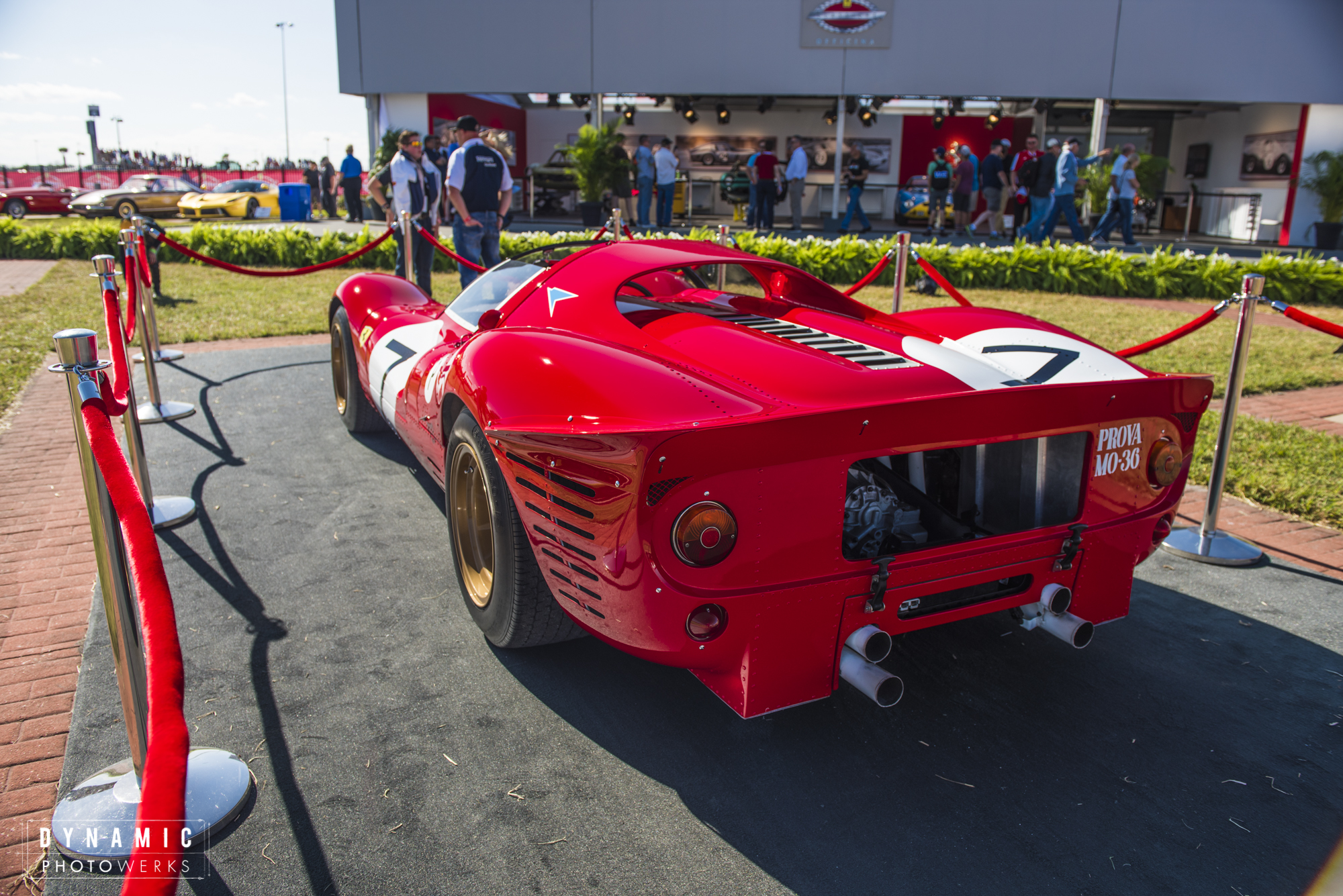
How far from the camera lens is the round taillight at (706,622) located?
2.11 meters

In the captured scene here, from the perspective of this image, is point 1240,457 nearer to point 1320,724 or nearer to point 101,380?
point 1320,724

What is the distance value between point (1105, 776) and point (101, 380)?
271cm

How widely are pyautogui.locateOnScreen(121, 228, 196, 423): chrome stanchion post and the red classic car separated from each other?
2259cm

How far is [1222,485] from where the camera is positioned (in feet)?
12.7

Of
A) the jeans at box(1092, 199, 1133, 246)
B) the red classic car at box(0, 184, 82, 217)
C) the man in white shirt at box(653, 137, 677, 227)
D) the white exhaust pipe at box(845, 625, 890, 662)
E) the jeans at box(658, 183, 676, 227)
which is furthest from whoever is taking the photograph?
the red classic car at box(0, 184, 82, 217)

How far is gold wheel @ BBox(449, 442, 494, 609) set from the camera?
2906 millimetres

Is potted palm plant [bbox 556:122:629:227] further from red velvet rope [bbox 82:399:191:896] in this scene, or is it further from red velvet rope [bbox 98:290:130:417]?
red velvet rope [bbox 82:399:191:896]

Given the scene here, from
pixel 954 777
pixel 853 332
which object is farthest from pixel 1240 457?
pixel 954 777

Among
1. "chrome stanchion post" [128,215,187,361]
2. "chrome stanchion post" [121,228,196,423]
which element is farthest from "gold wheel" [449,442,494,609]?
"chrome stanchion post" [128,215,187,361]

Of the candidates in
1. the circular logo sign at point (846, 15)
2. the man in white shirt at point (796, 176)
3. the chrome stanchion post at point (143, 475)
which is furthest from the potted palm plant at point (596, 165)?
the chrome stanchion post at point (143, 475)

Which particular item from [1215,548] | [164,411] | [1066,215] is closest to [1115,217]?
[1066,215]

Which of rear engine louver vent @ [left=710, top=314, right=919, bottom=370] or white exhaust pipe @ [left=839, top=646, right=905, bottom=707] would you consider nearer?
white exhaust pipe @ [left=839, top=646, right=905, bottom=707]

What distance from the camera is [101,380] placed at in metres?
2.06

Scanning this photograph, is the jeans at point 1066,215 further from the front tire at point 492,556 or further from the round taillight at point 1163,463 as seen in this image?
the front tire at point 492,556
